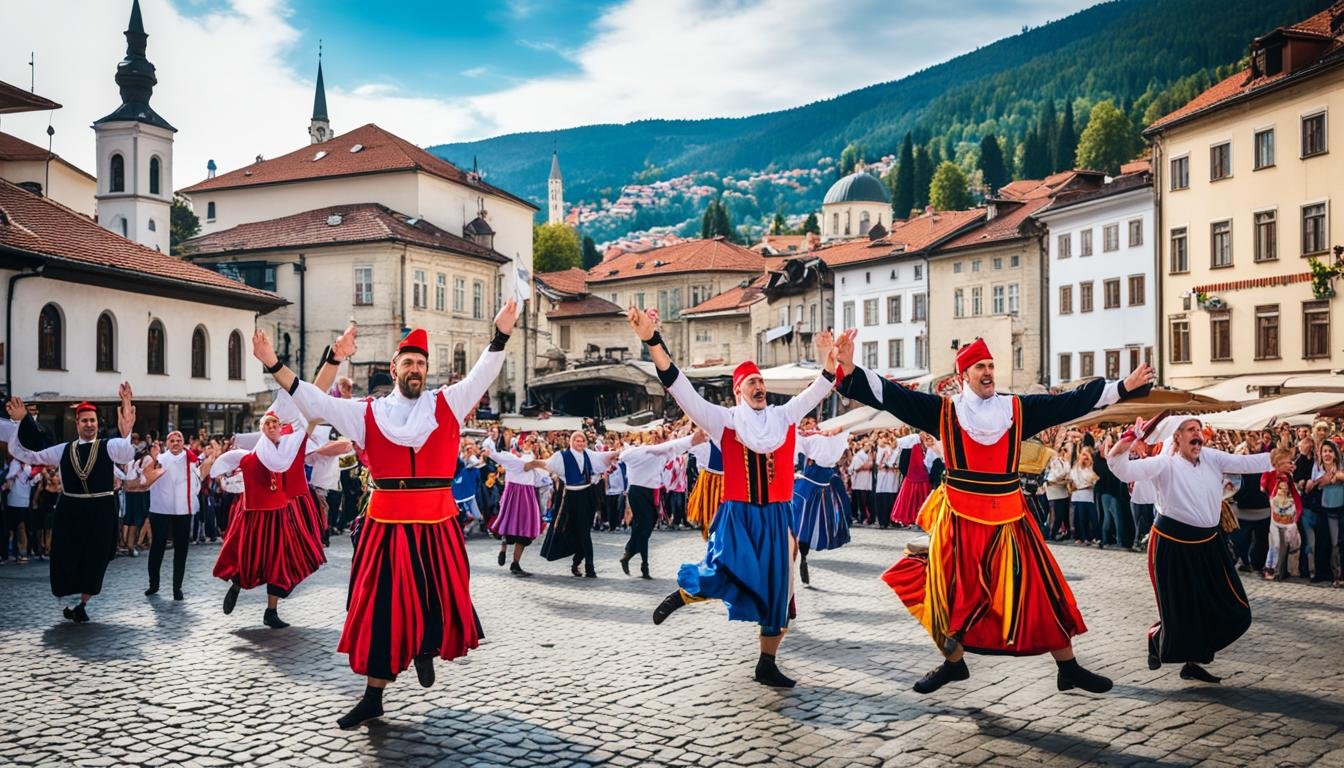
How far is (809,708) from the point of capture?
824cm

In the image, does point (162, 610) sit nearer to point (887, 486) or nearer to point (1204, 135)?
point (887, 486)

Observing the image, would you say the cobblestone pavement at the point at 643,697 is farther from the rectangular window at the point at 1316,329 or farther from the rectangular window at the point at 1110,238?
the rectangular window at the point at 1110,238

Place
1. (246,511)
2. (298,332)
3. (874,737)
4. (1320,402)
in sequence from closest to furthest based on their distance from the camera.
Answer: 1. (874,737)
2. (246,511)
3. (1320,402)
4. (298,332)

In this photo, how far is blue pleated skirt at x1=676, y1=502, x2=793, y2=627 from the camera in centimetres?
898

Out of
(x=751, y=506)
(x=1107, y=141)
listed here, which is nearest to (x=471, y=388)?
(x=751, y=506)

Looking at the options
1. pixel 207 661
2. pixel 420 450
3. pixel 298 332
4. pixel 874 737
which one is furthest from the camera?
pixel 298 332

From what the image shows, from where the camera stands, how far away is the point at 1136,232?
4678 centimetres

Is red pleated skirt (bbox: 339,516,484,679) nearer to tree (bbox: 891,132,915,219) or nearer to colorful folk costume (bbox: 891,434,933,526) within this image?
colorful folk costume (bbox: 891,434,933,526)

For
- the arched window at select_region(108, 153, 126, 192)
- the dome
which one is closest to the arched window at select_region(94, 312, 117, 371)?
the arched window at select_region(108, 153, 126, 192)

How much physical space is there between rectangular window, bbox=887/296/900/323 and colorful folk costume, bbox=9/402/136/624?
55686 millimetres

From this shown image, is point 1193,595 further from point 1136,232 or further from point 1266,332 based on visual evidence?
point 1136,232

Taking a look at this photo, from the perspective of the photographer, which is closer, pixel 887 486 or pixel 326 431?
pixel 326 431

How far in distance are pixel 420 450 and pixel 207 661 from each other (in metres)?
3.39

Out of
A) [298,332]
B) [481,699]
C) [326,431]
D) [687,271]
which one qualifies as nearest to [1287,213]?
[326,431]
